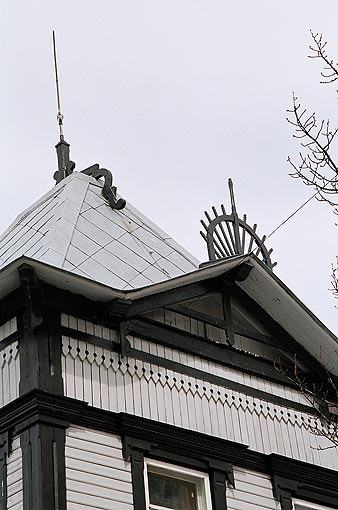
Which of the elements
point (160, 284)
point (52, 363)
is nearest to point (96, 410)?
point (52, 363)

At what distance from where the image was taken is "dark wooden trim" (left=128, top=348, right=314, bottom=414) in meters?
14.4

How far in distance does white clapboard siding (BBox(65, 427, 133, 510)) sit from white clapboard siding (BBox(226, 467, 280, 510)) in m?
1.61

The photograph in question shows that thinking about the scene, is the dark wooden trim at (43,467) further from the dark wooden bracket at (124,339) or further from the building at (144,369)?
the dark wooden bracket at (124,339)

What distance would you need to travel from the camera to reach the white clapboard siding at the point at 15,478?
1271 centimetres

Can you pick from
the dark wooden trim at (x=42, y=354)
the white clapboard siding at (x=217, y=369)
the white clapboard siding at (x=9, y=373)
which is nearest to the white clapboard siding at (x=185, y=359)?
the white clapboard siding at (x=217, y=369)

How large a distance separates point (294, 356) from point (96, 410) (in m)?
3.66

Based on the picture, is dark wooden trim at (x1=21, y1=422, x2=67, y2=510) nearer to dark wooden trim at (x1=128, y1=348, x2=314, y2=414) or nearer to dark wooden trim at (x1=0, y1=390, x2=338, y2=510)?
dark wooden trim at (x1=0, y1=390, x2=338, y2=510)

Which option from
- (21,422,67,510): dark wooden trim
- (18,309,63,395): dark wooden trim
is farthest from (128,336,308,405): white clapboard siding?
(21,422,67,510): dark wooden trim

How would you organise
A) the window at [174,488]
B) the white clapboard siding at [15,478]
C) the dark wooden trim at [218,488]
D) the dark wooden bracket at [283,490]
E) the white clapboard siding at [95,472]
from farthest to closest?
the dark wooden bracket at [283,490] → the dark wooden trim at [218,488] → the window at [174,488] → the white clapboard siding at [95,472] → the white clapboard siding at [15,478]

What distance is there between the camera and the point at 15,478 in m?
12.9

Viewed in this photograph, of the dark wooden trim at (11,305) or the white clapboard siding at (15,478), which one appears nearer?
the white clapboard siding at (15,478)

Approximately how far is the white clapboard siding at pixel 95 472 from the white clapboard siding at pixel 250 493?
5.27 ft

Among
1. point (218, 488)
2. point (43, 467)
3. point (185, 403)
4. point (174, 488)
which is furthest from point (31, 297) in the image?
point (218, 488)

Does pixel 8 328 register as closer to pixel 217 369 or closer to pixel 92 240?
pixel 92 240
